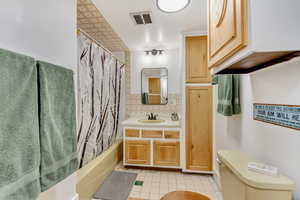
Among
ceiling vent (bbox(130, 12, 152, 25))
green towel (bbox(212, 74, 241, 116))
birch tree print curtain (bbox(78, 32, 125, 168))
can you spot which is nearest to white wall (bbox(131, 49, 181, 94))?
birch tree print curtain (bbox(78, 32, 125, 168))

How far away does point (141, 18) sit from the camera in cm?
190

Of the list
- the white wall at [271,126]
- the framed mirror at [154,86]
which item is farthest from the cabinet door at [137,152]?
the white wall at [271,126]

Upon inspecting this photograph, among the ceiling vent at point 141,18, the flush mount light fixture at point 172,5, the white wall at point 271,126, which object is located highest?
the ceiling vent at point 141,18

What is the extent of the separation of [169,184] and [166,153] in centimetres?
46

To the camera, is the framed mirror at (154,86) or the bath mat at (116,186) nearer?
the bath mat at (116,186)

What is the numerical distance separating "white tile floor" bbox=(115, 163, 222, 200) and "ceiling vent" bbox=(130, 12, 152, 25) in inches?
91.3

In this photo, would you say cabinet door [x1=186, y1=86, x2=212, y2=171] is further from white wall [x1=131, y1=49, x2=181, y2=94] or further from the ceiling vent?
the ceiling vent

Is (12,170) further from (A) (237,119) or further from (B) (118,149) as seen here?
(B) (118,149)

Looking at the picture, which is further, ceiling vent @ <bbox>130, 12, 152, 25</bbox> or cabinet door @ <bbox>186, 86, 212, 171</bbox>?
cabinet door @ <bbox>186, 86, 212, 171</bbox>

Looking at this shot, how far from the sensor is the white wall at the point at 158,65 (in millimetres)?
3074

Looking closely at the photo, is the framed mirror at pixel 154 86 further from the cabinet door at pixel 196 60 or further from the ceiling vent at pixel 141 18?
the ceiling vent at pixel 141 18

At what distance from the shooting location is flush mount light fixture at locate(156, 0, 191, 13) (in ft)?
5.17

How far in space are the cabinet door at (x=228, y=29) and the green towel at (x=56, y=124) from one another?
107 centimetres

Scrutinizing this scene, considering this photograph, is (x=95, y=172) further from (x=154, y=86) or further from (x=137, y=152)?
(x=154, y=86)
